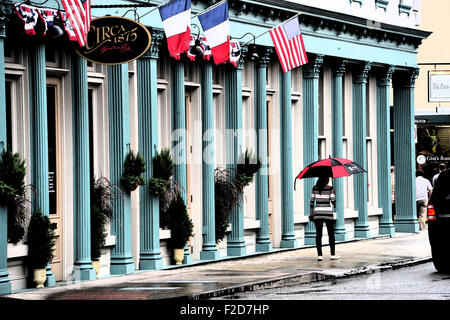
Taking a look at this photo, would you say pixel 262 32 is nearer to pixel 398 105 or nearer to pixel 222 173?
pixel 222 173

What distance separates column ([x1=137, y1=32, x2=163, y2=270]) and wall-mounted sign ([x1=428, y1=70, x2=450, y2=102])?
24.4 meters

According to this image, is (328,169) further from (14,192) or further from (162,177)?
(14,192)

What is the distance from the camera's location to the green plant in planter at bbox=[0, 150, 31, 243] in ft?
51.6

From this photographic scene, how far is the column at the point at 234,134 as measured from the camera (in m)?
22.1

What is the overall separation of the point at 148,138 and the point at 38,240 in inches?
143

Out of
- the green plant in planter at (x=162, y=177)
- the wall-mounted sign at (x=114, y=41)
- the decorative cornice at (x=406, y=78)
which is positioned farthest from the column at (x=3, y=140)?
the decorative cornice at (x=406, y=78)

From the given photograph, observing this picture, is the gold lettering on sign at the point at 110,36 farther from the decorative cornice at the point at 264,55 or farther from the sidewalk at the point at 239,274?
the decorative cornice at the point at 264,55

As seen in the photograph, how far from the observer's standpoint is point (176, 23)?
1802cm

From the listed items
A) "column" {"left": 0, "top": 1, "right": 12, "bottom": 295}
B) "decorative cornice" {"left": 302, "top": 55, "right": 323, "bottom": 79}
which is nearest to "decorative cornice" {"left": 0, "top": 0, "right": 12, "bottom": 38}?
"column" {"left": 0, "top": 1, "right": 12, "bottom": 295}

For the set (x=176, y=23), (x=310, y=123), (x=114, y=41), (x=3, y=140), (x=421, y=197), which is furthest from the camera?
(x=421, y=197)

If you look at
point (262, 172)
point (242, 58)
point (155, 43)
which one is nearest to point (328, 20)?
point (242, 58)

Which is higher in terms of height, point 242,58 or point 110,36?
point 242,58

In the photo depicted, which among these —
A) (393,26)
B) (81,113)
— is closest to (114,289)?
(81,113)

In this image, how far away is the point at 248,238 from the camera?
2292cm
